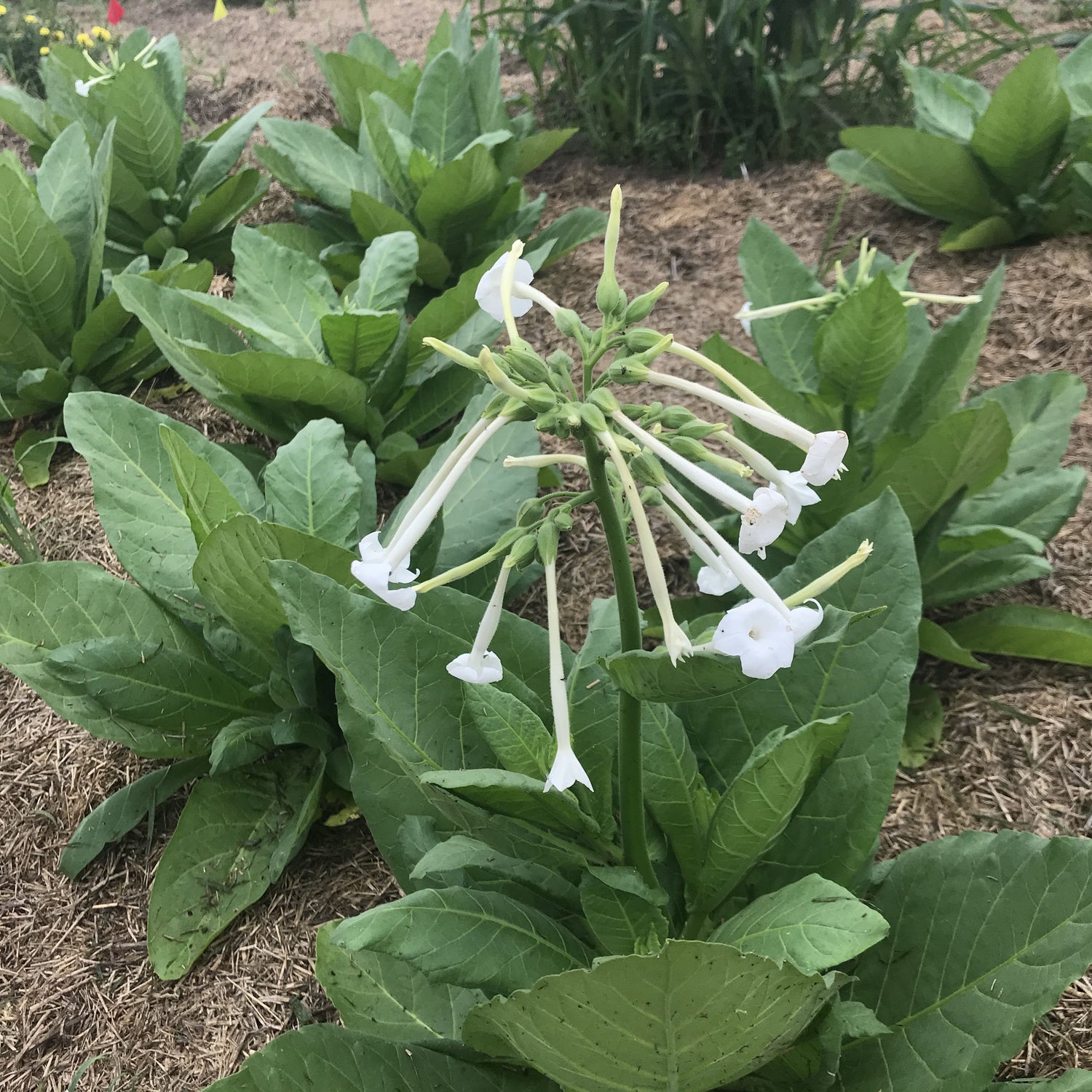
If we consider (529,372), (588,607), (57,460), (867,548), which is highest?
(529,372)

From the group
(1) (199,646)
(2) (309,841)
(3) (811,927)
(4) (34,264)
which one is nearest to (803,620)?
(3) (811,927)

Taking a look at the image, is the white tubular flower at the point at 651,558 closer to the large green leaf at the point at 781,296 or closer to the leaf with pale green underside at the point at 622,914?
the leaf with pale green underside at the point at 622,914

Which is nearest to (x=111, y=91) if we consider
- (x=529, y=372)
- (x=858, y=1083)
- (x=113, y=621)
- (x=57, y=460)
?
(x=57, y=460)

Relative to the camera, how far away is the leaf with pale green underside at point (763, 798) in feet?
3.43

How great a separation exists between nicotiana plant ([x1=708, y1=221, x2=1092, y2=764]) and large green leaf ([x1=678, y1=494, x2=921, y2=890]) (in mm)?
460

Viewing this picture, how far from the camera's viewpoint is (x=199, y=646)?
184cm

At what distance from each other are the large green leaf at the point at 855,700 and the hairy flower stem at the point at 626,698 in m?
0.24

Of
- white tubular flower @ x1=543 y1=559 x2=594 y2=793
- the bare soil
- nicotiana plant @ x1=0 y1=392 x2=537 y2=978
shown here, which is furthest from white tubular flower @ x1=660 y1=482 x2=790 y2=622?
the bare soil

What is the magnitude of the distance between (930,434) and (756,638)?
109cm

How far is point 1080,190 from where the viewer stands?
2.78 metres

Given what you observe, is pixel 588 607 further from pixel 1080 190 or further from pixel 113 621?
pixel 1080 190

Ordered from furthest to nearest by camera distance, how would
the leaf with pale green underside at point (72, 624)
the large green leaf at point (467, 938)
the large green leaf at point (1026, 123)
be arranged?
the large green leaf at point (1026, 123), the leaf with pale green underside at point (72, 624), the large green leaf at point (467, 938)

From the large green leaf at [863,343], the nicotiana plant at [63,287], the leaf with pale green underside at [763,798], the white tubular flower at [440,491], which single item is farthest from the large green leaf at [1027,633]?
the nicotiana plant at [63,287]

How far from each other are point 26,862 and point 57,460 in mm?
1296
